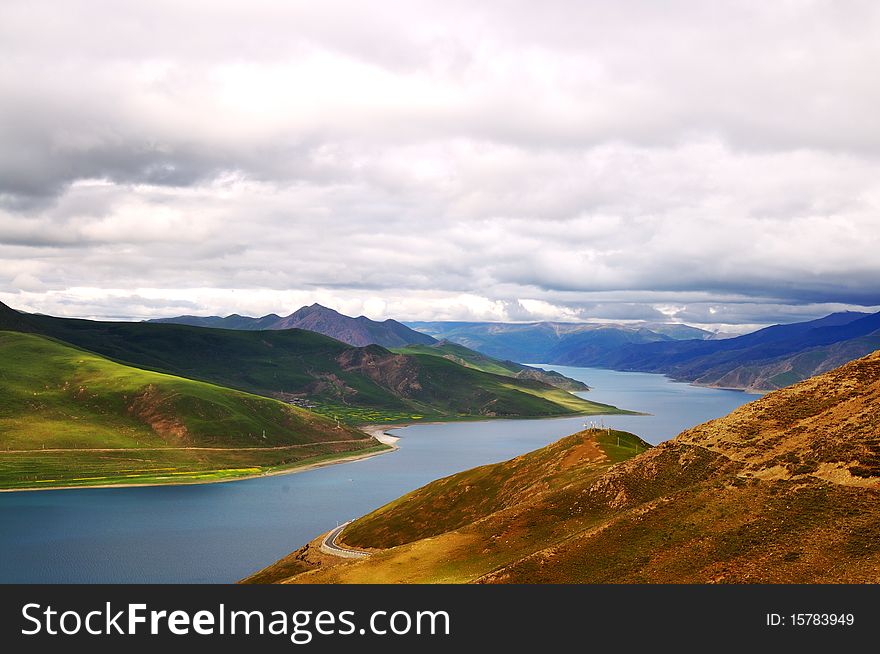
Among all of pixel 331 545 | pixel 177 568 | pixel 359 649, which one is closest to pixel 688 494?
pixel 359 649

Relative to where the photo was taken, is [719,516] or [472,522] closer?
[719,516]

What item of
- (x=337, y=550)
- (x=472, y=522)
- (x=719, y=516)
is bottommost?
(x=337, y=550)

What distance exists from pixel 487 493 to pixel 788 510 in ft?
275

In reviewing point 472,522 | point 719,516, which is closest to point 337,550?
point 472,522

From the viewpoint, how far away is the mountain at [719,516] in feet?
214

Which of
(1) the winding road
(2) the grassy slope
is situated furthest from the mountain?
(1) the winding road

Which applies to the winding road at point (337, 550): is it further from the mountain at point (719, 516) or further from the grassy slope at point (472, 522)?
the mountain at point (719, 516)

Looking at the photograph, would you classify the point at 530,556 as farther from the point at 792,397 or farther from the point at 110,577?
the point at 110,577

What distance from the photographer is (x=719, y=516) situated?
247 feet

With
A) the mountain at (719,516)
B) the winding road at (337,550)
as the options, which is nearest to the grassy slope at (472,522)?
the mountain at (719,516)

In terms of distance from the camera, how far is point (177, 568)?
157 metres

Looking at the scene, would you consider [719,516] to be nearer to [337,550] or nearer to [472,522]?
[472,522]

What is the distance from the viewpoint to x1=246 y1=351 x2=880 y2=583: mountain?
65.4 metres

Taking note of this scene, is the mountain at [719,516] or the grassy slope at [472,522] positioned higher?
the mountain at [719,516]
